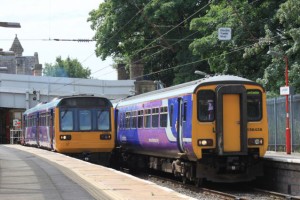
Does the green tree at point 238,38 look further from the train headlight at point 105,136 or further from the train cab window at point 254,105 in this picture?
the train cab window at point 254,105

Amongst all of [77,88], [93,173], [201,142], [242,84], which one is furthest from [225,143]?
[77,88]

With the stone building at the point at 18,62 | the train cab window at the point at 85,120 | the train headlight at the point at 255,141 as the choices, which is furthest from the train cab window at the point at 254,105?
the stone building at the point at 18,62

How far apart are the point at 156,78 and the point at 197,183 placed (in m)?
39.1

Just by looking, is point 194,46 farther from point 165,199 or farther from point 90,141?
point 165,199

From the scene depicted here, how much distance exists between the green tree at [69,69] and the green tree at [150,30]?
59247 millimetres

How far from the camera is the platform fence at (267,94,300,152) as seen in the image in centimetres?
2703

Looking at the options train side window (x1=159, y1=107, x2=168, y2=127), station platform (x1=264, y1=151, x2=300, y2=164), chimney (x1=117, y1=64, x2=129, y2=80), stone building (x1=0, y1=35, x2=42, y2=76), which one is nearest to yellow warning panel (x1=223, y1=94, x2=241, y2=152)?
station platform (x1=264, y1=151, x2=300, y2=164)

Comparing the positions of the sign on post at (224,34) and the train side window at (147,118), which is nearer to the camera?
the train side window at (147,118)

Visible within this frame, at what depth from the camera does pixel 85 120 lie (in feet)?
80.7

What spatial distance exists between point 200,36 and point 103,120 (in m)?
22.4

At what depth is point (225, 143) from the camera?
16703 millimetres

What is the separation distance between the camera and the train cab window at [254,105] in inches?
677

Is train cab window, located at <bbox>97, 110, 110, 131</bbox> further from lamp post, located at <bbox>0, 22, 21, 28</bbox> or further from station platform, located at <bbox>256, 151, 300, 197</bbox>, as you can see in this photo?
station platform, located at <bbox>256, 151, 300, 197</bbox>

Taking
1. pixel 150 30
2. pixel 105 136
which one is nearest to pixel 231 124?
pixel 105 136
